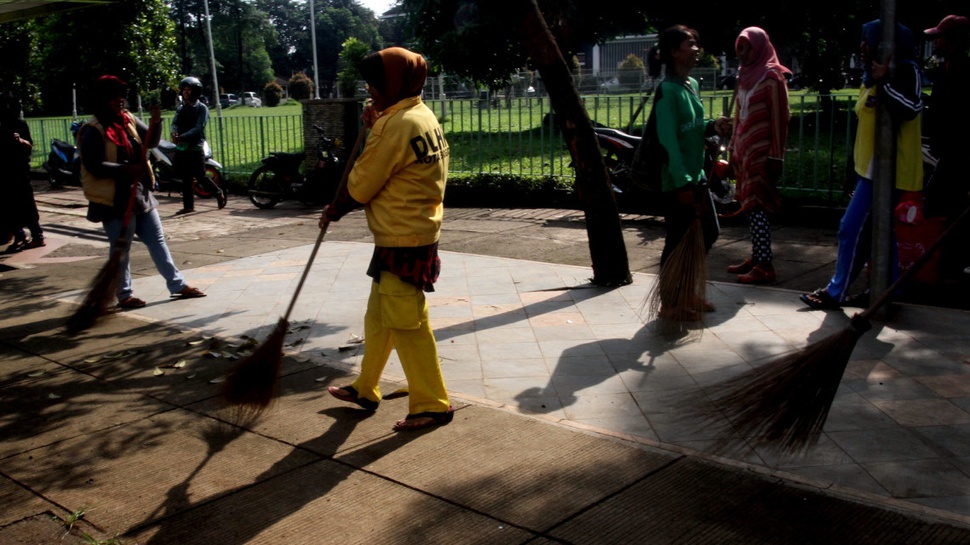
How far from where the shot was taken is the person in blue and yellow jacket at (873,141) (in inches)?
221

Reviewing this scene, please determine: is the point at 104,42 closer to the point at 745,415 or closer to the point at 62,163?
the point at 62,163

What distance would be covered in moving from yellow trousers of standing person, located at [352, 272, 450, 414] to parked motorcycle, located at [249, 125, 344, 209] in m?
9.00

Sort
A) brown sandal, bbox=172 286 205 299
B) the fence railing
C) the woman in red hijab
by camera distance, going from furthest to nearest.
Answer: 1. the fence railing
2. brown sandal, bbox=172 286 205 299
3. the woman in red hijab

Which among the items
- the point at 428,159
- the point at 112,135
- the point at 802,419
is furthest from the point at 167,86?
the point at 802,419

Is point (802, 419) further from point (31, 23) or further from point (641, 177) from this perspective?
point (31, 23)

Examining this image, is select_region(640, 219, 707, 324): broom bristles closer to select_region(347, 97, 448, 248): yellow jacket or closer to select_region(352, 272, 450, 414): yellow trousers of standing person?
select_region(352, 272, 450, 414): yellow trousers of standing person

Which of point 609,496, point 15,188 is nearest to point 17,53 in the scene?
point 15,188

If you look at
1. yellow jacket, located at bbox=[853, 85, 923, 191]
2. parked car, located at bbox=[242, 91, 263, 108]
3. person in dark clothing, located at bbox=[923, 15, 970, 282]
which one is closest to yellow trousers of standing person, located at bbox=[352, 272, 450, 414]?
yellow jacket, located at bbox=[853, 85, 923, 191]

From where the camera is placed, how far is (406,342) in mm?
4281

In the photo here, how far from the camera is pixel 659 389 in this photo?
479cm

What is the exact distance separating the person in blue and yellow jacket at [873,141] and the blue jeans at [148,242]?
195 inches

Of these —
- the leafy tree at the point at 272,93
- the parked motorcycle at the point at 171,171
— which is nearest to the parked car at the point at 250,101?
the leafy tree at the point at 272,93

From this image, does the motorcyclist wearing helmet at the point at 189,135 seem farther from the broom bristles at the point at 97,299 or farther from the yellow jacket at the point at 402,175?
the yellow jacket at the point at 402,175

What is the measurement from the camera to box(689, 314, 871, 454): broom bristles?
3.43 meters
